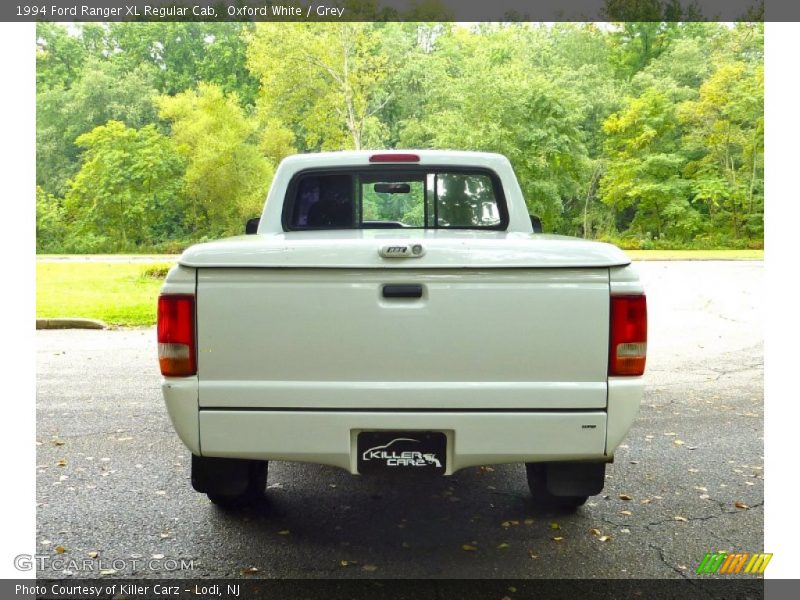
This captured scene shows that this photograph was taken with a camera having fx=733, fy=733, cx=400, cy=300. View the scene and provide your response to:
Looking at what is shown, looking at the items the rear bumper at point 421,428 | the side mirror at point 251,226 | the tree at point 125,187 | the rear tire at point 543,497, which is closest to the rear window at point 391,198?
the side mirror at point 251,226

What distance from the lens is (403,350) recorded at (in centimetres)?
321

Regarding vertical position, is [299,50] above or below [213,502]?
above

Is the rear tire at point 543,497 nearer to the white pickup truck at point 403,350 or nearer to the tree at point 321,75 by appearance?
the white pickup truck at point 403,350

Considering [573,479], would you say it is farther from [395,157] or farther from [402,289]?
[395,157]

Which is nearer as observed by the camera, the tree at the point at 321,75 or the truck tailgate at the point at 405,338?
the truck tailgate at the point at 405,338

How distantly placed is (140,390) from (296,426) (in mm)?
5160

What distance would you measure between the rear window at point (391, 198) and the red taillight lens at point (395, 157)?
0.38 feet

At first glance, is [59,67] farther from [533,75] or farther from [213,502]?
[213,502]

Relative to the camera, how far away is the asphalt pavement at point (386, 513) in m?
3.65

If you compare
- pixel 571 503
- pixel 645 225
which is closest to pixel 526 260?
pixel 571 503

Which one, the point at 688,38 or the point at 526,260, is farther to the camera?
the point at 688,38

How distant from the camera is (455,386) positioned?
10.6ft

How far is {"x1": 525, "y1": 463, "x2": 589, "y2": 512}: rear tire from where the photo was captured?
14.0 feet

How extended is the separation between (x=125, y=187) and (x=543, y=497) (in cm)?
3571
